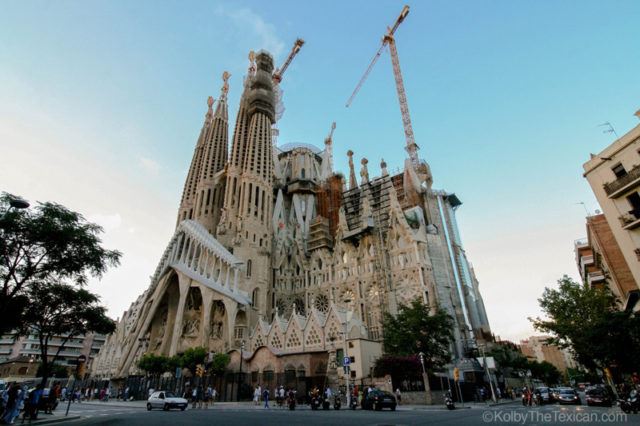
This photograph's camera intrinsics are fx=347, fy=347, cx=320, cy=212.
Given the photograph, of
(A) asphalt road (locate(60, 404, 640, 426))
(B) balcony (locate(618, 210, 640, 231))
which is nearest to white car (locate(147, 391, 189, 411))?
(A) asphalt road (locate(60, 404, 640, 426))

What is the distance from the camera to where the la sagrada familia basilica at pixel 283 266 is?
133ft

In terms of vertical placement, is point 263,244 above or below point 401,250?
above

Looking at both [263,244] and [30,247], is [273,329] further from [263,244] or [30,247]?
[30,247]

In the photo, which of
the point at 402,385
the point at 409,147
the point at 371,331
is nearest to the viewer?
the point at 402,385

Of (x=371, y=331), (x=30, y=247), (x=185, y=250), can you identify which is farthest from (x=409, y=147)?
(x=30, y=247)

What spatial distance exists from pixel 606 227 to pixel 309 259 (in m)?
38.1

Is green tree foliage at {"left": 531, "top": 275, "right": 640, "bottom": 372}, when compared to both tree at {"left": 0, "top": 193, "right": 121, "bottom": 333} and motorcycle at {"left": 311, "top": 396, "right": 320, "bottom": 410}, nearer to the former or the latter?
motorcycle at {"left": 311, "top": 396, "right": 320, "bottom": 410}

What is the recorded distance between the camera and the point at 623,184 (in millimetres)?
23234

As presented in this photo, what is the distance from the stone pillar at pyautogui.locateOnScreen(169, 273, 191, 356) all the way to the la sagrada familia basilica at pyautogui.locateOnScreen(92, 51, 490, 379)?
135mm

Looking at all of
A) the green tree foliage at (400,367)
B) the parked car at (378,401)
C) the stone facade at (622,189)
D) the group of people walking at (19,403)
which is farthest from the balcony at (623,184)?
the group of people walking at (19,403)

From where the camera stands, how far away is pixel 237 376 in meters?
31.4

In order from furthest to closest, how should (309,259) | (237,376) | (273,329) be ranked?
1. (309,259)
2. (273,329)
3. (237,376)

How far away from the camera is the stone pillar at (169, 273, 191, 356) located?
44.0 m

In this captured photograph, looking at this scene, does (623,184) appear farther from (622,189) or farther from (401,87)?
(401,87)
